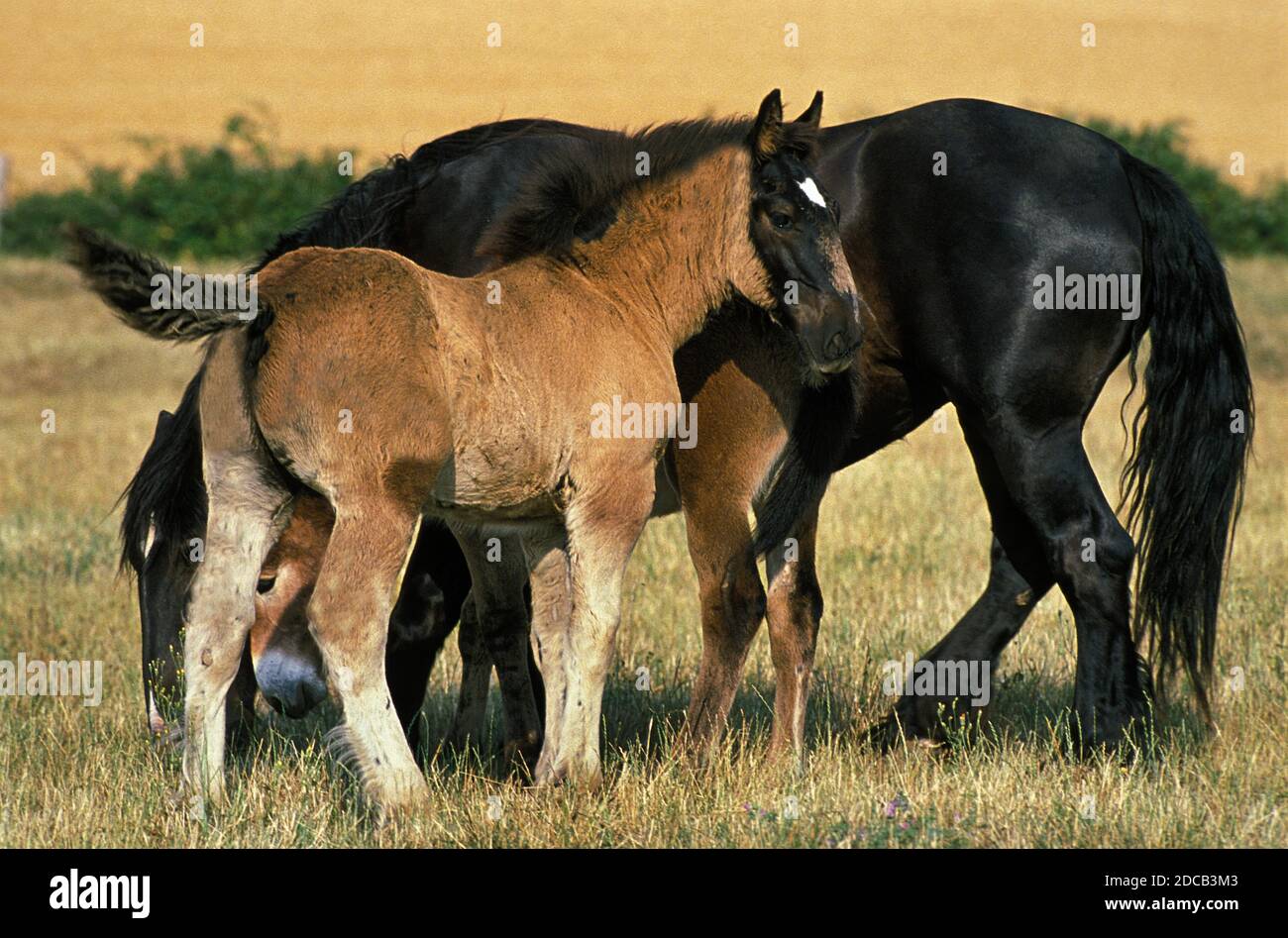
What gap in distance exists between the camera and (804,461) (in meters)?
5.18

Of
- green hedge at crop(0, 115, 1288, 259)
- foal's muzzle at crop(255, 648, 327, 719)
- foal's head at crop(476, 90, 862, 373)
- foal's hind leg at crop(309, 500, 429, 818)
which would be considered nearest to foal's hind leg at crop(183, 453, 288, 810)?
foal's muzzle at crop(255, 648, 327, 719)

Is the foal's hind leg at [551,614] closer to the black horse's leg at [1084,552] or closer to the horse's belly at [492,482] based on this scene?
the horse's belly at [492,482]

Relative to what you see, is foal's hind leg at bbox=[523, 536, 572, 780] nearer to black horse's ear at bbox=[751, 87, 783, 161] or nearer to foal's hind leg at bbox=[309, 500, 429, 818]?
foal's hind leg at bbox=[309, 500, 429, 818]

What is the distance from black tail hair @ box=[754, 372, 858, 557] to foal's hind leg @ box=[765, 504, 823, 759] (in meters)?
0.14

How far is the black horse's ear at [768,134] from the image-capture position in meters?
4.51

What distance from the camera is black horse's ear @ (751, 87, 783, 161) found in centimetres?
451

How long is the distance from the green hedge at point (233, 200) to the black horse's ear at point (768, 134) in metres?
17.9

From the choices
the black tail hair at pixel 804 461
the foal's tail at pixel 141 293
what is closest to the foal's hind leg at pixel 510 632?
the black tail hair at pixel 804 461

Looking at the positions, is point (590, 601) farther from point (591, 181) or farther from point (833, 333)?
point (591, 181)

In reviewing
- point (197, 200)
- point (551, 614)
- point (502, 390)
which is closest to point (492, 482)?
point (502, 390)

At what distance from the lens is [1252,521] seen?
9.49 m

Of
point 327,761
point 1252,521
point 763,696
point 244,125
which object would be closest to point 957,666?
point 763,696

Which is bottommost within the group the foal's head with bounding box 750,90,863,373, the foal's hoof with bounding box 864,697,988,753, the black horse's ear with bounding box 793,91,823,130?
the foal's hoof with bounding box 864,697,988,753

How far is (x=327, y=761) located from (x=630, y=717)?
1.27 meters
